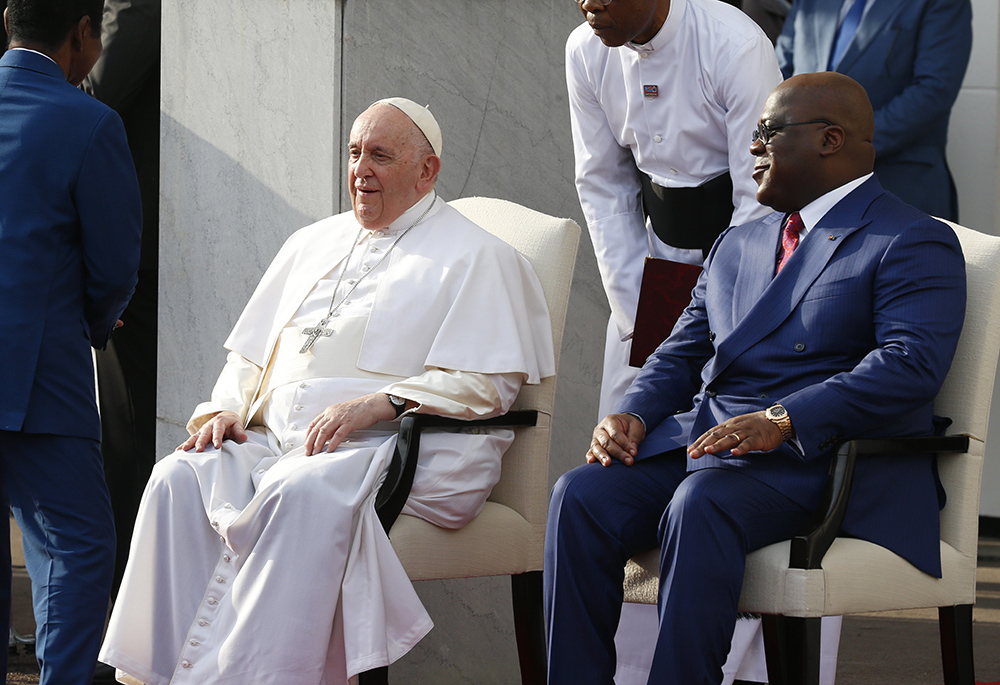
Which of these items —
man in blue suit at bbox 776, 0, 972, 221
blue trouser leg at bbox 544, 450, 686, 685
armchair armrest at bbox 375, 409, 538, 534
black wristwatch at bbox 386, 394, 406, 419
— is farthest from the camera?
man in blue suit at bbox 776, 0, 972, 221

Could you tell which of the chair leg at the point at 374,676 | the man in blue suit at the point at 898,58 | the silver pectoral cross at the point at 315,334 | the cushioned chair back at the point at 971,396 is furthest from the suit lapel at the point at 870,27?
the chair leg at the point at 374,676

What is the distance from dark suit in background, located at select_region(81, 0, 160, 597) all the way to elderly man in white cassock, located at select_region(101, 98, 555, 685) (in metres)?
0.98

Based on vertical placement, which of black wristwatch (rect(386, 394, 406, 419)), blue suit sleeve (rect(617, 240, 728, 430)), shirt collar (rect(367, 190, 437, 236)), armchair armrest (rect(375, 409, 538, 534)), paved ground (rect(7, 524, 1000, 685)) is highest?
shirt collar (rect(367, 190, 437, 236))

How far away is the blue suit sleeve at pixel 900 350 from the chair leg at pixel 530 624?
98 cm

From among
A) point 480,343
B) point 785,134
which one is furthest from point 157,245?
point 785,134

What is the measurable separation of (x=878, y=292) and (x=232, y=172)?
7.49 feet

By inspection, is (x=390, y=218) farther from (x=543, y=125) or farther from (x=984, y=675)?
(x=984, y=675)

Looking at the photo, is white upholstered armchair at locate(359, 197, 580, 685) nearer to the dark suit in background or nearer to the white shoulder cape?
the white shoulder cape

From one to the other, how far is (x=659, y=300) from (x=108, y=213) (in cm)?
146

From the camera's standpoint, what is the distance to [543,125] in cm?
433

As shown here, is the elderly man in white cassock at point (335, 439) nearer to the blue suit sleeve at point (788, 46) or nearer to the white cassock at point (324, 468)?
the white cassock at point (324, 468)

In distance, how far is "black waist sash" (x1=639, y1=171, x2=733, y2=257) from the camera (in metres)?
3.70

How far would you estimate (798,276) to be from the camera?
9.74 feet

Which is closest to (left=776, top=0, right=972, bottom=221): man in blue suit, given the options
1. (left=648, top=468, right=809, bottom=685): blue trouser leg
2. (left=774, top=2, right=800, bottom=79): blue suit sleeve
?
(left=774, top=2, right=800, bottom=79): blue suit sleeve
